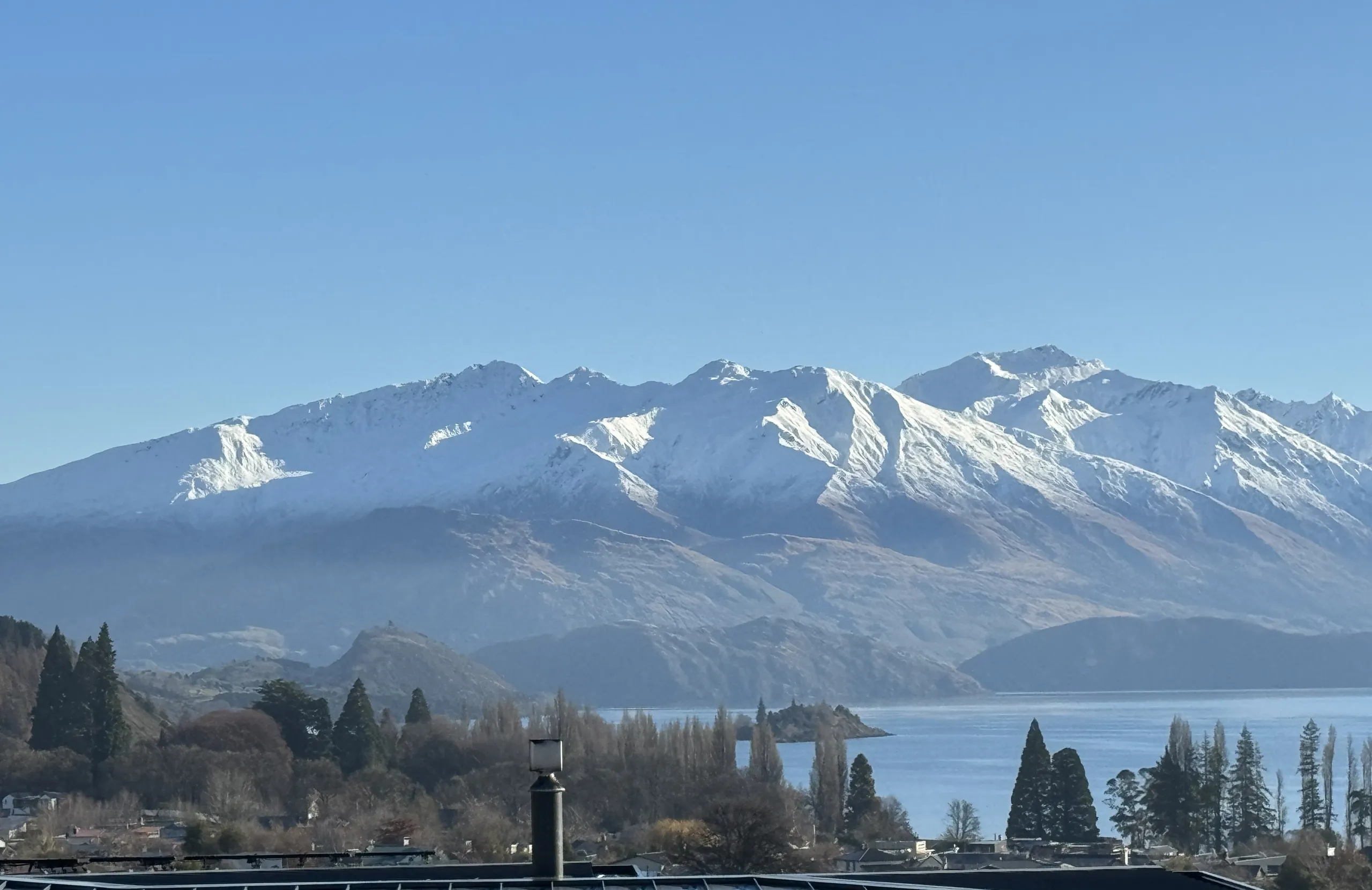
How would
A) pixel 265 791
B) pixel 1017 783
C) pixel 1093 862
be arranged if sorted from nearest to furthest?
pixel 1093 862 < pixel 1017 783 < pixel 265 791

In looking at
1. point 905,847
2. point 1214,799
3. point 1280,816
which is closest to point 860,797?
point 905,847

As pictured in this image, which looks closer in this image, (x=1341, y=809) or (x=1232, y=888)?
(x=1232, y=888)

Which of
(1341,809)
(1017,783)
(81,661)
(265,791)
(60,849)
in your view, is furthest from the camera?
(1341,809)

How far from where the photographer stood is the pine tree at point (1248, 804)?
117 metres

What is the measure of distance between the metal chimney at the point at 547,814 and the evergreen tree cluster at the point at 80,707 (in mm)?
106132

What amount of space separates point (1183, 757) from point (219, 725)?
62.8m

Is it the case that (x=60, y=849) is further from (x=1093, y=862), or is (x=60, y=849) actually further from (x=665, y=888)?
(x=665, y=888)

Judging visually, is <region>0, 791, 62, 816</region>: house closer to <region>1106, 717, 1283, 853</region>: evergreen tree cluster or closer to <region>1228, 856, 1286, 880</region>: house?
<region>1106, 717, 1283, 853</region>: evergreen tree cluster

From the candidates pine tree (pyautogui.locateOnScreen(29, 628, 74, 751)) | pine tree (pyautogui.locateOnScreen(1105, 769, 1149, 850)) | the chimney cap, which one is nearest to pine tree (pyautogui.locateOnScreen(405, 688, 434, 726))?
pine tree (pyautogui.locateOnScreen(29, 628, 74, 751))

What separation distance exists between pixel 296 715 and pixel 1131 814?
6043 cm

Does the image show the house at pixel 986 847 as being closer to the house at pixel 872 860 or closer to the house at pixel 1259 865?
the house at pixel 872 860

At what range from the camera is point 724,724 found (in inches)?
5522

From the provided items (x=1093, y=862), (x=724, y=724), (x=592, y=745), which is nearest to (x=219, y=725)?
(x=592, y=745)

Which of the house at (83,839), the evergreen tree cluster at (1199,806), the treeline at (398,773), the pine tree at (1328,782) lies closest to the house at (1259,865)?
the evergreen tree cluster at (1199,806)
